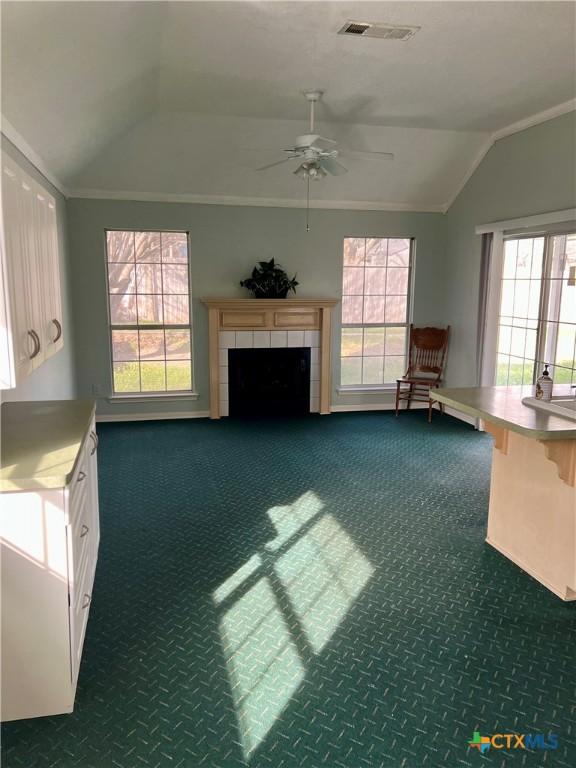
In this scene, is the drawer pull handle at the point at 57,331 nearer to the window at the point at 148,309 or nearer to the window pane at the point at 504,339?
the window at the point at 148,309

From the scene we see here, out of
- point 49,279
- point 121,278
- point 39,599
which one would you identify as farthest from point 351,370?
point 39,599

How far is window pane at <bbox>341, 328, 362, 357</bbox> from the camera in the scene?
6863 mm

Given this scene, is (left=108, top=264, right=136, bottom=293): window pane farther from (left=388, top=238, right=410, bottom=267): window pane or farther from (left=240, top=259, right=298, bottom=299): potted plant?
(left=388, top=238, right=410, bottom=267): window pane

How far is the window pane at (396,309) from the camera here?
6918 millimetres

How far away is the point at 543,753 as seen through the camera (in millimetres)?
1964

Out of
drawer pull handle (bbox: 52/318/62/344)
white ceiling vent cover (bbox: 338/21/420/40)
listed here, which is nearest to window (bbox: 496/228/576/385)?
white ceiling vent cover (bbox: 338/21/420/40)

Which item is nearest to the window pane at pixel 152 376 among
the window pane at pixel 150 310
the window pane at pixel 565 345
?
the window pane at pixel 150 310

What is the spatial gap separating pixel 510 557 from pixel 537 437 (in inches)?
42.7

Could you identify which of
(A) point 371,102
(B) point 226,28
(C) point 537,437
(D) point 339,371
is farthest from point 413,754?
(D) point 339,371

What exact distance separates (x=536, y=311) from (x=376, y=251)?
85.9 inches

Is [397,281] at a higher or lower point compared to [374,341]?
higher

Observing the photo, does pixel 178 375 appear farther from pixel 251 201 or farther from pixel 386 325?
pixel 386 325

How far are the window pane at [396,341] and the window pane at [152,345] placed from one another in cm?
277

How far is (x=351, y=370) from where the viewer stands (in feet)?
22.8
